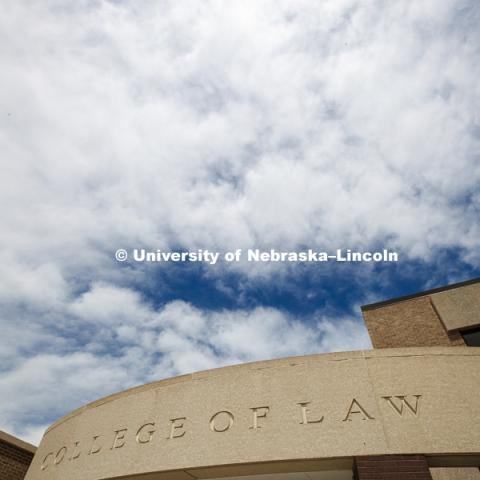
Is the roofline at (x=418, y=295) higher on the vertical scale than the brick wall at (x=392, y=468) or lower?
higher

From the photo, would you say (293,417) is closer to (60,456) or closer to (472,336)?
(60,456)

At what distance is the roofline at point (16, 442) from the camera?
11891 mm

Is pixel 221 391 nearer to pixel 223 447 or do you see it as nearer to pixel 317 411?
pixel 223 447

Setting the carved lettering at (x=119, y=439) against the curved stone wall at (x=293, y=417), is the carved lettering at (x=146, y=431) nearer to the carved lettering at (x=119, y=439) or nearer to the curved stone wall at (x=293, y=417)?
the curved stone wall at (x=293, y=417)

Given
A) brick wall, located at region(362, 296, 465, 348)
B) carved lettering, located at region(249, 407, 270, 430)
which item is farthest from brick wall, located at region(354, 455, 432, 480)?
brick wall, located at region(362, 296, 465, 348)

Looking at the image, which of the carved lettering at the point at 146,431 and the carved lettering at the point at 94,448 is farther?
the carved lettering at the point at 94,448

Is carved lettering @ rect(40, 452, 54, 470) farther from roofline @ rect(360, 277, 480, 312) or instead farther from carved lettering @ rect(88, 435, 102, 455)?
roofline @ rect(360, 277, 480, 312)

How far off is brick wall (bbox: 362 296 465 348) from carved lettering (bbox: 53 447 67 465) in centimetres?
835

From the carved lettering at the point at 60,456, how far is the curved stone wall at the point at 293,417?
207 millimetres

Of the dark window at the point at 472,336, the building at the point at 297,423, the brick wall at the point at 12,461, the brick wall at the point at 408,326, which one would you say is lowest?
the building at the point at 297,423

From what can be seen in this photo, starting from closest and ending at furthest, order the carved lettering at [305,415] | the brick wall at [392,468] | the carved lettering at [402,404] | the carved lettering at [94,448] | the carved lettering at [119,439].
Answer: the brick wall at [392,468]
the carved lettering at [402,404]
the carved lettering at [305,415]
the carved lettering at [119,439]
the carved lettering at [94,448]

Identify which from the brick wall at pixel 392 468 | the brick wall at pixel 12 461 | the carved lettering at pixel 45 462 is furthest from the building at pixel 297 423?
the brick wall at pixel 12 461

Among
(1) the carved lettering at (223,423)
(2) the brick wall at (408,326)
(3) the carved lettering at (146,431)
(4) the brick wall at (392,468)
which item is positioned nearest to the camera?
(4) the brick wall at (392,468)

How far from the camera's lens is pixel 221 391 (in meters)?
7.20
